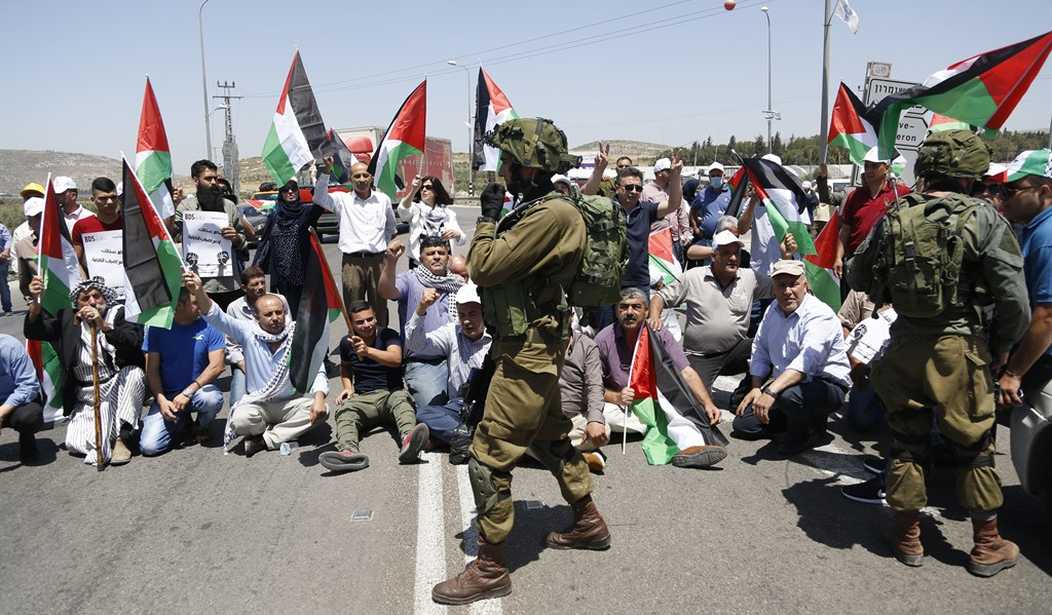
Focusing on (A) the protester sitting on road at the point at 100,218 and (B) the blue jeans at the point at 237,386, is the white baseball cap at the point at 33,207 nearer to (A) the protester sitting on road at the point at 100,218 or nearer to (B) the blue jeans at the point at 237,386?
(A) the protester sitting on road at the point at 100,218

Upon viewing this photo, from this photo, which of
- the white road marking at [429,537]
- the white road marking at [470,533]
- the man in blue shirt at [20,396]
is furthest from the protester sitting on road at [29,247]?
the white road marking at [470,533]

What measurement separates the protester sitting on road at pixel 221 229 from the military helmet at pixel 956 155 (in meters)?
5.98

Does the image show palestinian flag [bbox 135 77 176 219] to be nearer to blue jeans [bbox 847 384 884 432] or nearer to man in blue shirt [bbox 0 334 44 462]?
man in blue shirt [bbox 0 334 44 462]

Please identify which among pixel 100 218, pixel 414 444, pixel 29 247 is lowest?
pixel 414 444

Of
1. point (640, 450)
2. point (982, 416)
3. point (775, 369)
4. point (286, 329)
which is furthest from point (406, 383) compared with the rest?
point (982, 416)

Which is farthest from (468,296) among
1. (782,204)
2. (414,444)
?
(782,204)

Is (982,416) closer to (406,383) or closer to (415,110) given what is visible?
(406,383)

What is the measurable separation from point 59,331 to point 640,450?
453cm

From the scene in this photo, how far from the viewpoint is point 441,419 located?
18.4 ft

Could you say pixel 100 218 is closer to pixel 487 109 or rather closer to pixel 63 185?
pixel 63 185

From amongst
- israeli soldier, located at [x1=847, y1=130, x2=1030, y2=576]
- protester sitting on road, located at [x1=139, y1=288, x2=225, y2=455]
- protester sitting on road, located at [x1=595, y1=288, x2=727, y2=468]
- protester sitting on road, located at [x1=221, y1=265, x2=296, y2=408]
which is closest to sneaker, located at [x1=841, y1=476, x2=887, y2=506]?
israeli soldier, located at [x1=847, y1=130, x2=1030, y2=576]

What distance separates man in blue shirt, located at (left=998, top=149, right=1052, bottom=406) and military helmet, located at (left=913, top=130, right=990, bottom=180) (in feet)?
1.78

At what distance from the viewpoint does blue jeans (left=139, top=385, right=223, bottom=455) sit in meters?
5.60

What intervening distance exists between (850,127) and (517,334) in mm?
5744
